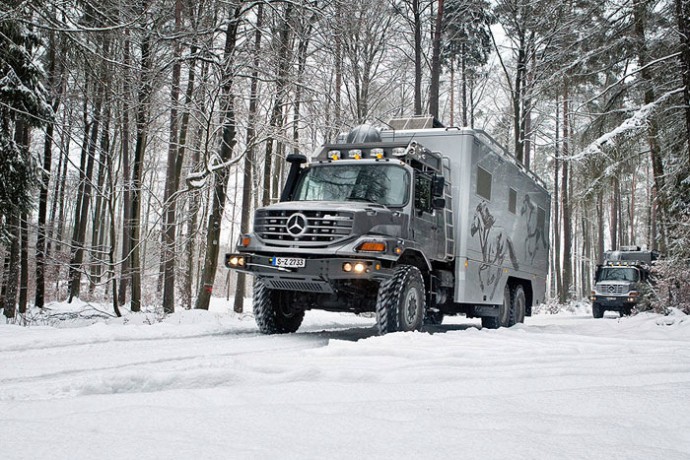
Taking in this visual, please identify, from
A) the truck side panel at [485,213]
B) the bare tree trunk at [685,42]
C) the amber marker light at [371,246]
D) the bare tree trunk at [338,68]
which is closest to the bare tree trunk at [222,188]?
the bare tree trunk at [338,68]

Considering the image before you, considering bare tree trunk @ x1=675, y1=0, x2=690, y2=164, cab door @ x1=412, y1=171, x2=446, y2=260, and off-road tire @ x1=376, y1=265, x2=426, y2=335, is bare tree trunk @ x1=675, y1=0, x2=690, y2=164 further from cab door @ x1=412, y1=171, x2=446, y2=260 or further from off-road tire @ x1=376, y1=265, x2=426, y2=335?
off-road tire @ x1=376, y1=265, x2=426, y2=335

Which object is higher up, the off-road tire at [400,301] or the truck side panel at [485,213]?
the truck side panel at [485,213]

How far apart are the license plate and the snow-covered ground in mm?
1723

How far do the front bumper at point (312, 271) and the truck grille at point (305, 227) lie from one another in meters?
0.28

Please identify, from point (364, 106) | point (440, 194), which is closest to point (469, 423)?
point (440, 194)

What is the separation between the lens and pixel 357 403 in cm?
390

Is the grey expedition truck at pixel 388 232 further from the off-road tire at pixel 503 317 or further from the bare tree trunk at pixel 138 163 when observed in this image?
the bare tree trunk at pixel 138 163

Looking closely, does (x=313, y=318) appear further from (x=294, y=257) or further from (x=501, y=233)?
(x=294, y=257)

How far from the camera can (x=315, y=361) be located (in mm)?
5469

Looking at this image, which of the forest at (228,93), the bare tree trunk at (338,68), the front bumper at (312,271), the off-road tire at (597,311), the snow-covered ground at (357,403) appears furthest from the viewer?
the off-road tire at (597,311)

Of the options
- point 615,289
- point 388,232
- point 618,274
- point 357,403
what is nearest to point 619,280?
point 618,274

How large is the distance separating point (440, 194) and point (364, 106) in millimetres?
13383

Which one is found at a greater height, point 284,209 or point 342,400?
point 284,209

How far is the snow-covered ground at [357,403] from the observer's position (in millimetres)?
2982
